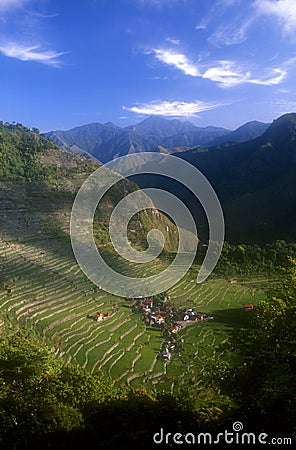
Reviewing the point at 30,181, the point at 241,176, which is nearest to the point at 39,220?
the point at 30,181

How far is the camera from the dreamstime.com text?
770 centimetres

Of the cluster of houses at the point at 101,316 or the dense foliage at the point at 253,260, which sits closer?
the cluster of houses at the point at 101,316

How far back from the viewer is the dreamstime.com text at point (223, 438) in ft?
25.3

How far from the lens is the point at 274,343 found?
925 centimetres

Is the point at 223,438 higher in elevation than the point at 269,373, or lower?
lower

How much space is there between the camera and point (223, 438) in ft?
27.4

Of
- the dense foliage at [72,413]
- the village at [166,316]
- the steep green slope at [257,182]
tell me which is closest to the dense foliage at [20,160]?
the village at [166,316]

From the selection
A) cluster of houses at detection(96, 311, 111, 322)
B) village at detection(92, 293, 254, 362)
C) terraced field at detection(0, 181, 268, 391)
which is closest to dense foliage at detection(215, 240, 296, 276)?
terraced field at detection(0, 181, 268, 391)

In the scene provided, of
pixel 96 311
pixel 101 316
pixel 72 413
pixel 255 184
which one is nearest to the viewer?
pixel 72 413

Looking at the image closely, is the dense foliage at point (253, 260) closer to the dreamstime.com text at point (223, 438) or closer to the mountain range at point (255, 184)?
the mountain range at point (255, 184)
